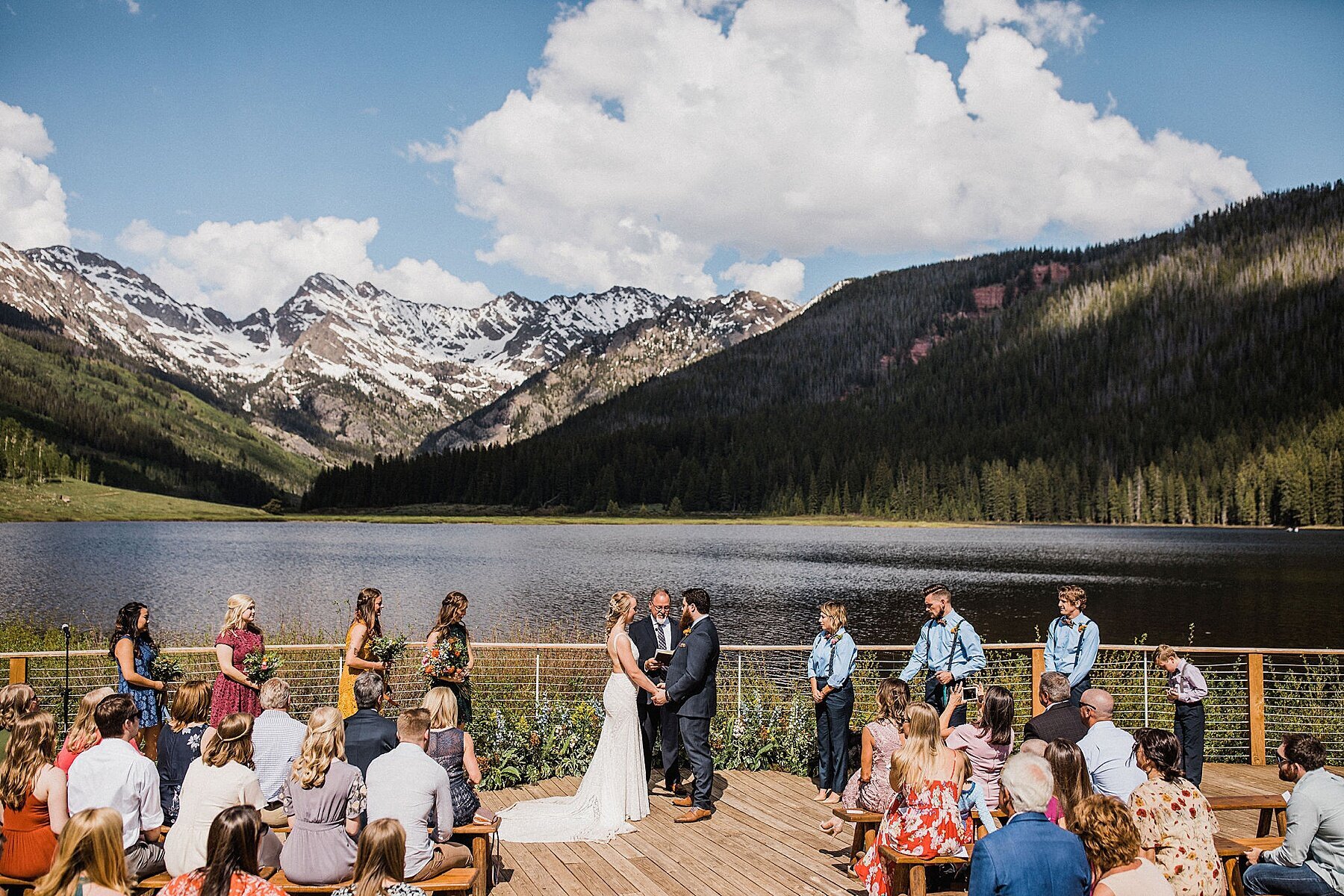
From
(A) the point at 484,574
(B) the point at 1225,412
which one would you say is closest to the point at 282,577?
(A) the point at 484,574

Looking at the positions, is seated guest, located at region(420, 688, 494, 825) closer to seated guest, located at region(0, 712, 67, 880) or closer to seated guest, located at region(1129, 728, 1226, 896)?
seated guest, located at region(0, 712, 67, 880)

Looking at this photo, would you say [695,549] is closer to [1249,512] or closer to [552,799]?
[552,799]

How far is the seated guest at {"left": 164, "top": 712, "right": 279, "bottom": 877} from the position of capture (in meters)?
6.29

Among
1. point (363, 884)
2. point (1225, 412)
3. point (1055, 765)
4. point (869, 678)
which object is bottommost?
point (869, 678)

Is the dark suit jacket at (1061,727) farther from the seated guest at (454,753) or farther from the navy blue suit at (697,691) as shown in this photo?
the seated guest at (454,753)

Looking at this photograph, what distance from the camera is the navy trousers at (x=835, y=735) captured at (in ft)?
35.2

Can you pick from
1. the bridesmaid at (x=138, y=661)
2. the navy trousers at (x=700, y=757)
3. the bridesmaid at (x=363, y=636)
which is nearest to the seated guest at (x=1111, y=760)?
the navy trousers at (x=700, y=757)

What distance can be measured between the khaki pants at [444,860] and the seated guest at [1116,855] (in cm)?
390

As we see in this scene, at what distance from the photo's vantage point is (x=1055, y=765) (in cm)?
626

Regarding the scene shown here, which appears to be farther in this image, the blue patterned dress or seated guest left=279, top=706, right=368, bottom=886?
the blue patterned dress

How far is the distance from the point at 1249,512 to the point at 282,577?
112 m

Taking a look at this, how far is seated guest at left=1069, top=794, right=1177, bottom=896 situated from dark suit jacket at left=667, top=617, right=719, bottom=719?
16.3 feet

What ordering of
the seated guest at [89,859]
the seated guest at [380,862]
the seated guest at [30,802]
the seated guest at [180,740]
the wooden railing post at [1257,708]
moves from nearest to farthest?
the seated guest at [89,859] < the seated guest at [380,862] < the seated guest at [30,802] < the seated guest at [180,740] < the wooden railing post at [1257,708]

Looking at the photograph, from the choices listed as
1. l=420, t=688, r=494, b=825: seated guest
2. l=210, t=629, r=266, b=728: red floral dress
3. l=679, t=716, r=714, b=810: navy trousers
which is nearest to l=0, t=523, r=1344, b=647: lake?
l=210, t=629, r=266, b=728: red floral dress
